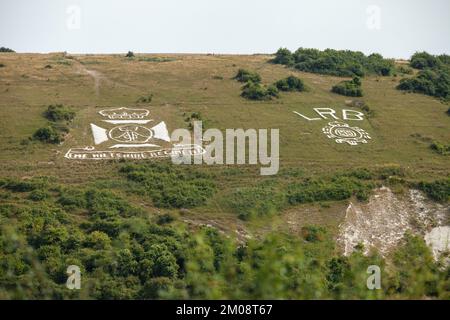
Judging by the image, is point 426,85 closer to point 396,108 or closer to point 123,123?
point 396,108

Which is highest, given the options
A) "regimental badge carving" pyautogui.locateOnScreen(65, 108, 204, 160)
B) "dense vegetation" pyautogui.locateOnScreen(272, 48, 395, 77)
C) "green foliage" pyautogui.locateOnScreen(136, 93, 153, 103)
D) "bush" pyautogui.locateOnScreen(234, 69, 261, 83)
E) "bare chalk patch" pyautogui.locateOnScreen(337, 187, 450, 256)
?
"dense vegetation" pyautogui.locateOnScreen(272, 48, 395, 77)

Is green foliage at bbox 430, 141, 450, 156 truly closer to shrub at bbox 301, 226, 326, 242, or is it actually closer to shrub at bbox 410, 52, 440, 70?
shrub at bbox 301, 226, 326, 242

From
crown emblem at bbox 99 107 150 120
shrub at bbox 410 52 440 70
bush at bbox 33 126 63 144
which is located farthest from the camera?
shrub at bbox 410 52 440 70

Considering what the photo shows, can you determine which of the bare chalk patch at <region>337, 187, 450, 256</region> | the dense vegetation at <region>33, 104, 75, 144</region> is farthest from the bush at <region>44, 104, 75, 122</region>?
the bare chalk patch at <region>337, 187, 450, 256</region>

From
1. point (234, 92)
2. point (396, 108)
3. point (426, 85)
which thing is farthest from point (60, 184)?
point (426, 85)

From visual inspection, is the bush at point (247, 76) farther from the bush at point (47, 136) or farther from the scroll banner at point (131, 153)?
the bush at point (47, 136)

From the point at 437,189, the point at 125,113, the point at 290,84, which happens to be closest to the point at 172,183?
the point at 125,113

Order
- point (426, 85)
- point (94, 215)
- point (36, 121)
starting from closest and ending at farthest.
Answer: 1. point (94, 215)
2. point (36, 121)
3. point (426, 85)
